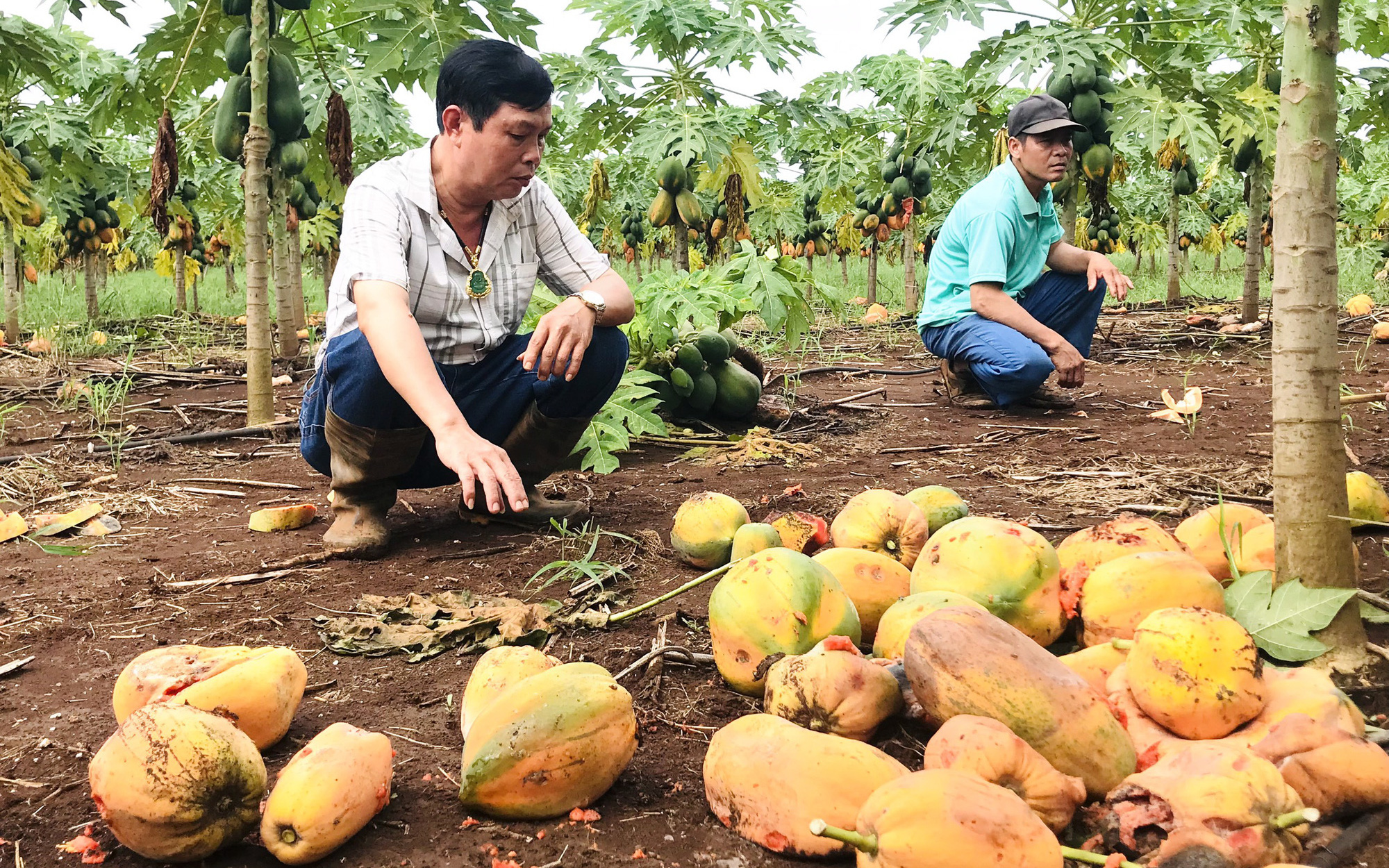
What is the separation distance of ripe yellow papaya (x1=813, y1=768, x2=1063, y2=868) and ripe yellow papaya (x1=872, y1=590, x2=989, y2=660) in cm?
49

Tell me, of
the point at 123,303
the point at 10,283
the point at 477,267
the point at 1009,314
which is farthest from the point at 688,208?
the point at 123,303

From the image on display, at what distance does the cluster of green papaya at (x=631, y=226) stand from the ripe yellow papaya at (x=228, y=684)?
1843 cm

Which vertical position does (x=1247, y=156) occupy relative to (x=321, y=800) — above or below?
above

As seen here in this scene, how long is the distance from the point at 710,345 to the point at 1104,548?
8.88 ft

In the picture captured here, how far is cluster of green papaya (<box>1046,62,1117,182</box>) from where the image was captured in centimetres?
579

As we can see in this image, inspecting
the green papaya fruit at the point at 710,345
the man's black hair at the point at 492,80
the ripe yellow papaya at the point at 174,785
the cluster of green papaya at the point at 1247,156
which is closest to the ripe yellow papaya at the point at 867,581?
the ripe yellow papaya at the point at 174,785

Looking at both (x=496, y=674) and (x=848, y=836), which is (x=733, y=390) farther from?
(x=848, y=836)

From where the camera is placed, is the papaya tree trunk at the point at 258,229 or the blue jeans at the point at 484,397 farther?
the papaya tree trunk at the point at 258,229

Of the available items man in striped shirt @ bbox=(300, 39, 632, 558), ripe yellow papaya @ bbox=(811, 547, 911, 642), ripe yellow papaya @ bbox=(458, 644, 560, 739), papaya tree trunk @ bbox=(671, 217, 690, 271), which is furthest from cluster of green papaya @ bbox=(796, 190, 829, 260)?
ripe yellow papaya @ bbox=(458, 644, 560, 739)

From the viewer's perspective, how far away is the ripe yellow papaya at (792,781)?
1197mm

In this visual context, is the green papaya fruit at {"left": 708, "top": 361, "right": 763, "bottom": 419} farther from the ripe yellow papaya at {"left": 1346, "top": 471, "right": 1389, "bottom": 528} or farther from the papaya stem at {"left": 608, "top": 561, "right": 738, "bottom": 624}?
the ripe yellow papaya at {"left": 1346, "top": 471, "right": 1389, "bottom": 528}

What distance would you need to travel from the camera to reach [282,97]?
14.9 ft

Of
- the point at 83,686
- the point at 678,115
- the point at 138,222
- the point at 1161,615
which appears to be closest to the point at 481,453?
the point at 83,686

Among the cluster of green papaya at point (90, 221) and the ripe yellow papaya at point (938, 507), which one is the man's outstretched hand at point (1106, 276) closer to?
the ripe yellow papaya at point (938, 507)
